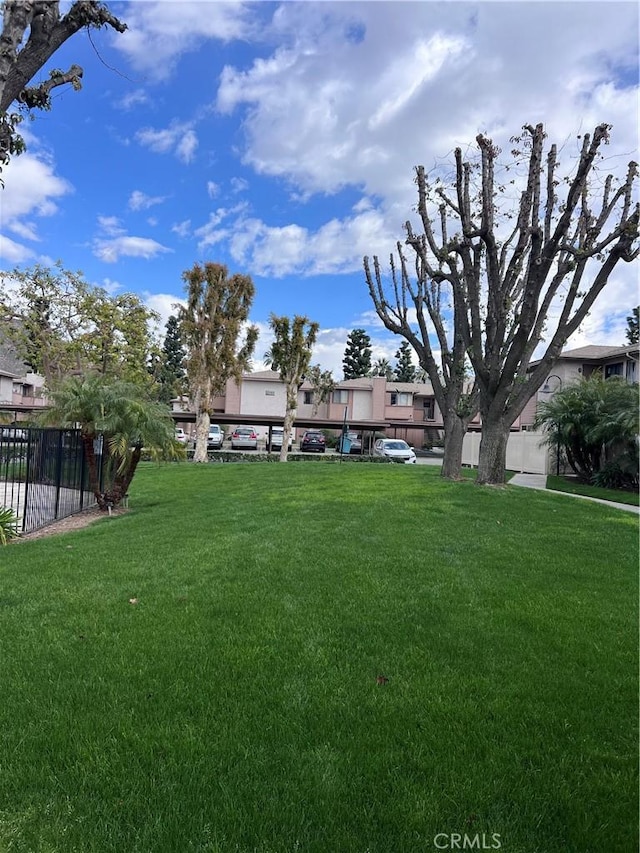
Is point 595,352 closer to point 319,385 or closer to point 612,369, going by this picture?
point 612,369

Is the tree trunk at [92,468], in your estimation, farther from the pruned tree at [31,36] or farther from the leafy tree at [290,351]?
the leafy tree at [290,351]

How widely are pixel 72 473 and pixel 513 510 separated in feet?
28.2

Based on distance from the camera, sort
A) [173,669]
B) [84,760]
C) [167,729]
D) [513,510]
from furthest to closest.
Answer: [513,510] < [173,669] < [167,729] < [84,760]

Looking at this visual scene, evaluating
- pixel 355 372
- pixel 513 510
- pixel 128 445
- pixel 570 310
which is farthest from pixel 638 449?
pixel 355 372

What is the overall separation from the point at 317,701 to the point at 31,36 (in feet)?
13.7

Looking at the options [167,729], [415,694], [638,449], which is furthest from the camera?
[638,449]

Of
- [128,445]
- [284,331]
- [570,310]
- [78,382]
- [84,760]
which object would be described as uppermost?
[284,331]

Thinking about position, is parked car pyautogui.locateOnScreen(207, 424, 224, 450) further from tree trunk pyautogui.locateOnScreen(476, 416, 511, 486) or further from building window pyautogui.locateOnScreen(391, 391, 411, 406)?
tree trunk pyautogui.locateOnScreen(476, 416, 511, 486)

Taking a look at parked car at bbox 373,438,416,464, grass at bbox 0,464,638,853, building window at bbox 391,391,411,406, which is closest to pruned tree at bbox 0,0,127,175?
grass at bbox 0,464,638,853

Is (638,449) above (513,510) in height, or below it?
above

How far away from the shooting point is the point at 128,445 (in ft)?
35.1

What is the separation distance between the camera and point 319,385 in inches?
1797

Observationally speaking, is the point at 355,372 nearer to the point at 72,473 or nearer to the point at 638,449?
the point at 638,449

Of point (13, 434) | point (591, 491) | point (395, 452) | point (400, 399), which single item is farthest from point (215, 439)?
point (13, 434)
